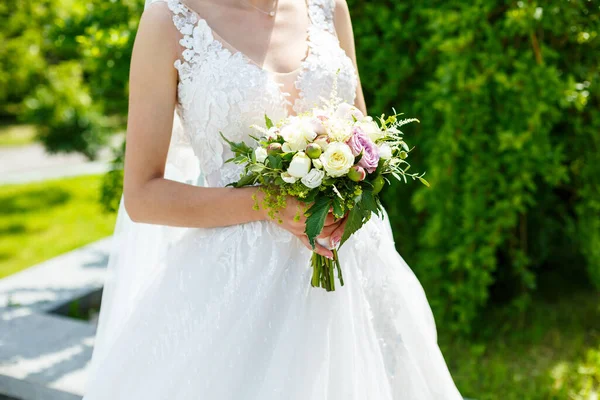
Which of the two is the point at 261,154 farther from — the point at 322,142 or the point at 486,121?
the point at 486,121

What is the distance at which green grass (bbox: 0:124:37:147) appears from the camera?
1308 centimetres

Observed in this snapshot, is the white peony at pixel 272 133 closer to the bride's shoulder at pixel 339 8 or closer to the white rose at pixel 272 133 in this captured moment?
the white rose at pixel 272 133

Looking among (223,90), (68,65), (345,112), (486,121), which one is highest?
(68,65)

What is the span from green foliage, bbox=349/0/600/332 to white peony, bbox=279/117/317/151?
184 cm

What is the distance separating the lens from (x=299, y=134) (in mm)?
1673

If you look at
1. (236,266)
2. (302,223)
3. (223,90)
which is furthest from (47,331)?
(302,223)

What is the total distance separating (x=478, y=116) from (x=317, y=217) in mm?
2069

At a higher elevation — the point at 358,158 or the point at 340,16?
the point at 340,16

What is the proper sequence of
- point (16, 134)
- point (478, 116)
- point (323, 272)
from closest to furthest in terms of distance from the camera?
point (323, 272), point (478, 116), point (16, 134)

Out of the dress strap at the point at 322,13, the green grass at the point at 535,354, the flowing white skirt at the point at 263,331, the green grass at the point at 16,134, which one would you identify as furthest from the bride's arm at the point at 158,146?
the green grass at the point at 16,134

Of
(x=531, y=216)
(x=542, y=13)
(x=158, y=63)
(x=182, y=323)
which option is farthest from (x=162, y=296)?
(x=531, y=216)

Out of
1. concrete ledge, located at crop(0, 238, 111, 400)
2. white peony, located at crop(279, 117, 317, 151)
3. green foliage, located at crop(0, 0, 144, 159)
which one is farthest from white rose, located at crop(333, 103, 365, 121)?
green foliage, located at crop(0, 0, 144, 159)

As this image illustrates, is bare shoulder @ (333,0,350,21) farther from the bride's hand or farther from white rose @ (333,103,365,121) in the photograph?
the bride's hand

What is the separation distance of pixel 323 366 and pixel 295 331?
0.13 m
